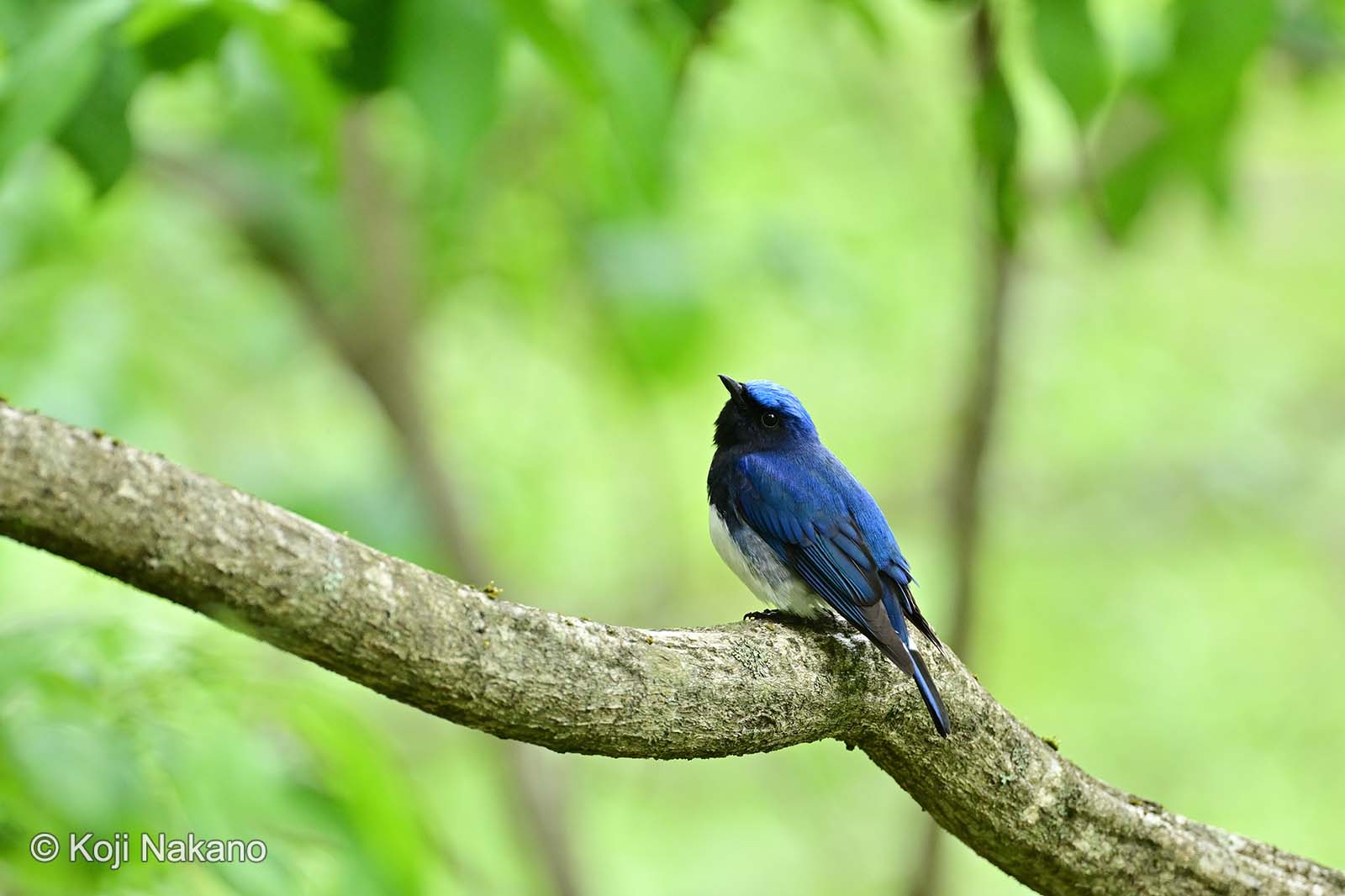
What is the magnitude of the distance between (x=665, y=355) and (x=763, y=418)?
1550 millimetres

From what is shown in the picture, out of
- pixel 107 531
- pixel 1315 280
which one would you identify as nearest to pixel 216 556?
pixel 107 531

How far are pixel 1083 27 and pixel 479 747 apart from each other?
6.92 m

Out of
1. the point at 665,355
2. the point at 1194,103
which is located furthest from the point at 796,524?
the point at 665,355

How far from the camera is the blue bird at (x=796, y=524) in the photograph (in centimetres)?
357

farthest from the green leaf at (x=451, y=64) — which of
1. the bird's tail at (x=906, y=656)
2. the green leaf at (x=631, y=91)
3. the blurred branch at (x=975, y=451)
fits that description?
the blurred branch at (x=975, y=451)

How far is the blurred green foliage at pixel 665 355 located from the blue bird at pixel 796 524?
0.75m

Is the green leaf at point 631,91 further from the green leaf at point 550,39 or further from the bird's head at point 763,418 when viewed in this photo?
the bird's head at point 763,418

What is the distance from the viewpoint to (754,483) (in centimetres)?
417

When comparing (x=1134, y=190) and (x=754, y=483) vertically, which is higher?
(x=1134, y=190)

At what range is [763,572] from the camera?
4.01 meters

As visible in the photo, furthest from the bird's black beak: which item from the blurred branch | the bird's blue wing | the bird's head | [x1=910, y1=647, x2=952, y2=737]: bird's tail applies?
[x1=910, y1=647, x2=952, y2=737]: bird's tail

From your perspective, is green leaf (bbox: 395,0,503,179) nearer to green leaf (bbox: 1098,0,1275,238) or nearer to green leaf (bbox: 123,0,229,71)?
green leaf (bbox: 123,0,229,71)

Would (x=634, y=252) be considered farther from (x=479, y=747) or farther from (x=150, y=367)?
(x=479, y=747)

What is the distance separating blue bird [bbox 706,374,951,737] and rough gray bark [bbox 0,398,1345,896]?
0.22 metres
